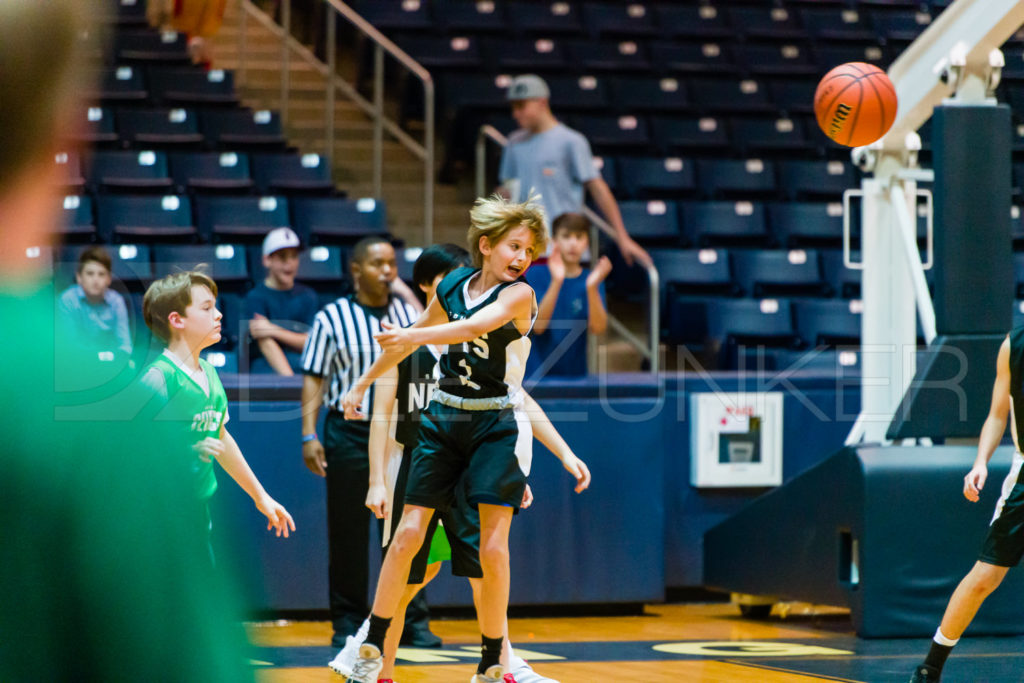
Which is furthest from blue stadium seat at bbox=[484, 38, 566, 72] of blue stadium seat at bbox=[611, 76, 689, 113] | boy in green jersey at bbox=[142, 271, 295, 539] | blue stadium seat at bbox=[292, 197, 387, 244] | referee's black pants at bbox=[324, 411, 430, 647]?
boy in green jersey at bbox=[142, 271, 295, 539]

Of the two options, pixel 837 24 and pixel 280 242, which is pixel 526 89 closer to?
pixel 280 242

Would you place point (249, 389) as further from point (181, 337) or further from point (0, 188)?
point (0, 188)

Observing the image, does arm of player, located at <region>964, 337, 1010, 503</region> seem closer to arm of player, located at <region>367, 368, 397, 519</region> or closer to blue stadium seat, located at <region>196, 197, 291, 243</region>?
arm of player, located at <region>367, 368, 397, 519</region>

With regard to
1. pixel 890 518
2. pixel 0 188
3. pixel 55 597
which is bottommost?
pixel 890 518

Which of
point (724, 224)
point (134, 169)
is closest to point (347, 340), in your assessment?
point (134, 169)

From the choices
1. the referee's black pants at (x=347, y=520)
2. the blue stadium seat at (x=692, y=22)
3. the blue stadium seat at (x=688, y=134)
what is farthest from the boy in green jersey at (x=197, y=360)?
the blue stadium seat at (x=692, y=22)

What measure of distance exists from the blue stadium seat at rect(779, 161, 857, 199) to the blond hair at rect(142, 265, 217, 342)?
8167mm

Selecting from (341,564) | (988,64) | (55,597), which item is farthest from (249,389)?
(55,597)

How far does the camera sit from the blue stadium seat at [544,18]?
13.7 metres

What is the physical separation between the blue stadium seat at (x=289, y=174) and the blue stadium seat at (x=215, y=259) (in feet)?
4.72

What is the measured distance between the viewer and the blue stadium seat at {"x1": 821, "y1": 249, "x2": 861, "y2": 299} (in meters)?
11.0

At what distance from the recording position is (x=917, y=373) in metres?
7.10

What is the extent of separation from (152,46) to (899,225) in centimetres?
763

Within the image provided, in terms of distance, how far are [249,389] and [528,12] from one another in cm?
737
